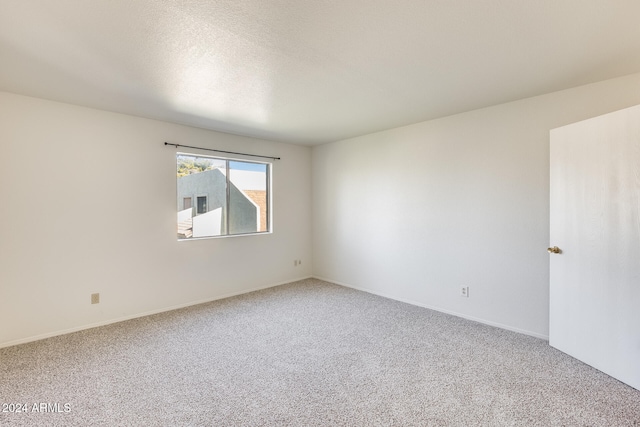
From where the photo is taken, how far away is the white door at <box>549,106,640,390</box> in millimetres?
2049

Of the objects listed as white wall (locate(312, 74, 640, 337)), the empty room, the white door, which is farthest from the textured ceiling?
the white door

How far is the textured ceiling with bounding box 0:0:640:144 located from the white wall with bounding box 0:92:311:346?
372mm

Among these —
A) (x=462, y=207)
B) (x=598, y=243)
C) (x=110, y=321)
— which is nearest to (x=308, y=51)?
(x=462, y=207)

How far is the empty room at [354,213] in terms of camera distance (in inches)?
69.7

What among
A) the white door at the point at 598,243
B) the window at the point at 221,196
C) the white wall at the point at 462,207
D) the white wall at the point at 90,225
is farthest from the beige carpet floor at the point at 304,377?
the window at the point at 221,196

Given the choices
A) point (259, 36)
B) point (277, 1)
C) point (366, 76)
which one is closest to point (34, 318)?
point (259, 36)

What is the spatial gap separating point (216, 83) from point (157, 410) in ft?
7.96

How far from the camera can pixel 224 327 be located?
3.10m

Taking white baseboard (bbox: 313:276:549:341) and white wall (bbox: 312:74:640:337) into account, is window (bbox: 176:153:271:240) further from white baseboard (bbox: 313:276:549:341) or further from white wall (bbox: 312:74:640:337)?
white baseboard (bbox: 313:276:549:341)

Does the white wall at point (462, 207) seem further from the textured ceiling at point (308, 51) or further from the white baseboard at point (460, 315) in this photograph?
the textured ceiling at point (308, 51)

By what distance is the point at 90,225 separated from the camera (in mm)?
3102

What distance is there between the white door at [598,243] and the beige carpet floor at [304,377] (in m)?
0.21

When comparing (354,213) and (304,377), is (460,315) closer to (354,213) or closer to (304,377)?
(354,213)

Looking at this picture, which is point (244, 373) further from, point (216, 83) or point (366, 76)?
point (366, 76)
